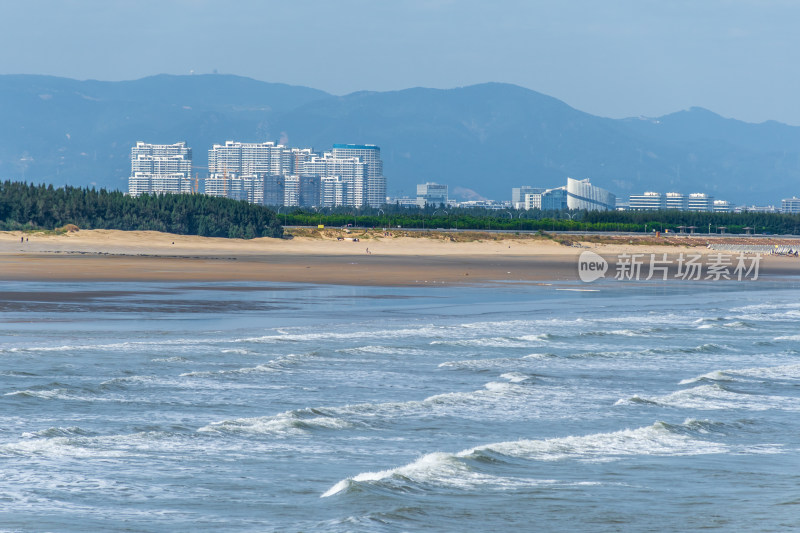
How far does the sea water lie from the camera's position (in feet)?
30.0

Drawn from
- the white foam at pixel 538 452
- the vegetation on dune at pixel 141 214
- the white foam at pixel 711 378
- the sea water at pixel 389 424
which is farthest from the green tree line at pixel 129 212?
the white foam at pixel 538 452

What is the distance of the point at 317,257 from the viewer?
6669 centimetres

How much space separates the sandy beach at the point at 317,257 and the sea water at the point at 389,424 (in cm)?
1859

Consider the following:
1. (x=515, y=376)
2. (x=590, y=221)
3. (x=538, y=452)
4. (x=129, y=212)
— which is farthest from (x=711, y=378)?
(x=590, y=221)

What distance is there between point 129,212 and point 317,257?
78.2 feet

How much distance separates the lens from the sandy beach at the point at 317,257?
45094 mm

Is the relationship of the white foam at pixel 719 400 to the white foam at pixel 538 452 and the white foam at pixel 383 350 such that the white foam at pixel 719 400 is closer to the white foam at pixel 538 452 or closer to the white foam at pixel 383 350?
the white foam at pixel 538 452

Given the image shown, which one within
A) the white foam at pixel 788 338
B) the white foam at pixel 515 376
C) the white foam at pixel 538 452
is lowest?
the white foam at pixel 538 452

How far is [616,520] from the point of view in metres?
8.90

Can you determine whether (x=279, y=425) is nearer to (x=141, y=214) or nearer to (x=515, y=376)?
(x=515, y=376)

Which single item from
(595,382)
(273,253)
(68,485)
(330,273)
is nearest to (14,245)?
(273,253)

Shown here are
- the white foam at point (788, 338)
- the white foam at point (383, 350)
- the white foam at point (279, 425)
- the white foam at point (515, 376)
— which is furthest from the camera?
the white foam at point (788, 338)

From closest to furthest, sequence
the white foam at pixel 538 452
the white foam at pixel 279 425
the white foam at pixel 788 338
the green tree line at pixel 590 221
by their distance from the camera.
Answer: the white foam at pixel 538 452, the white foam at pixel 279 425, the white foam at pixel 788 338, the green tree line at pixel 590 221

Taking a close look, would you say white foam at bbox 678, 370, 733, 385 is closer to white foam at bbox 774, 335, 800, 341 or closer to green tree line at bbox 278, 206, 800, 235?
white foam at bbox 774, 335, 800, 341
